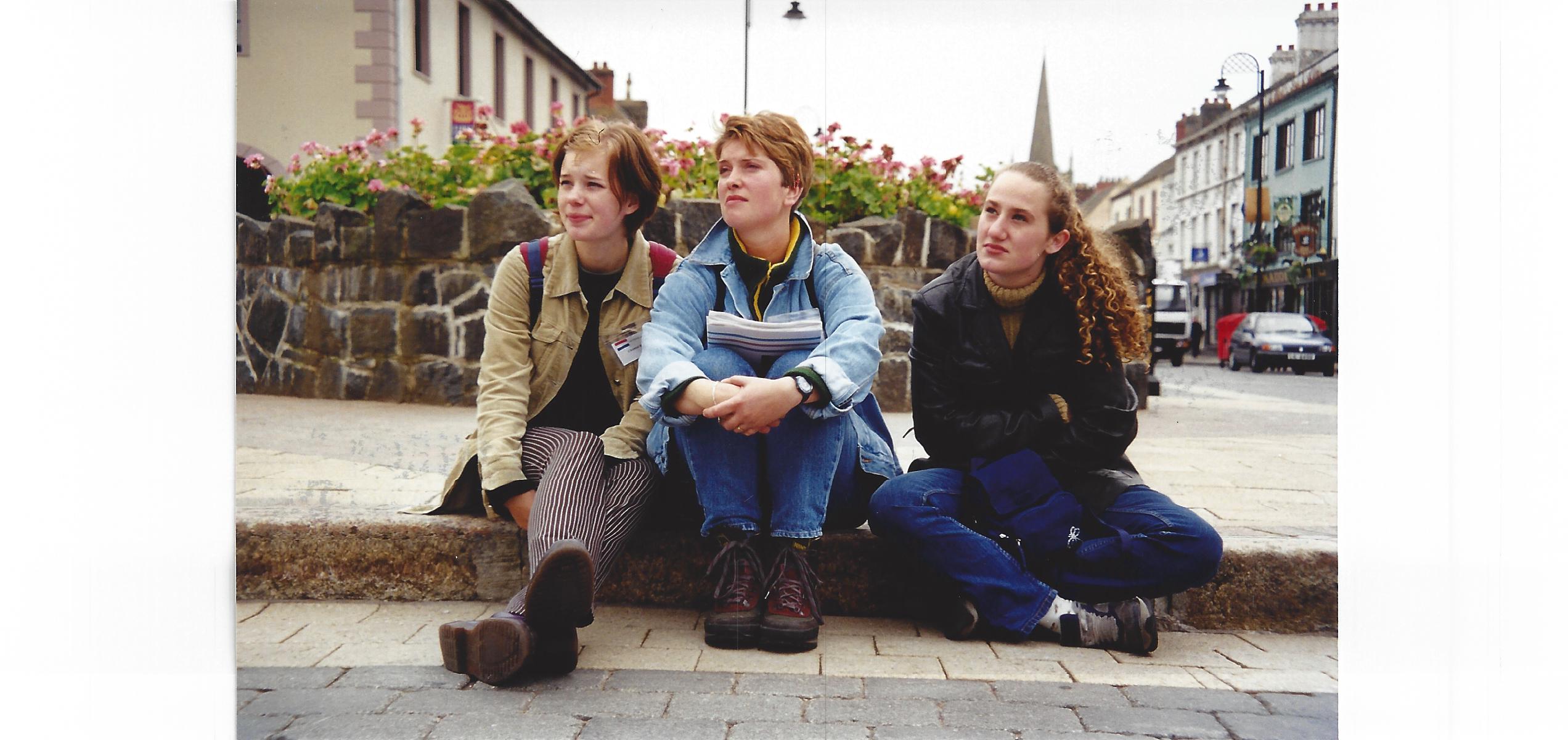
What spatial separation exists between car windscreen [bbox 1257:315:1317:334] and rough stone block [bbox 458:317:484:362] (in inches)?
115

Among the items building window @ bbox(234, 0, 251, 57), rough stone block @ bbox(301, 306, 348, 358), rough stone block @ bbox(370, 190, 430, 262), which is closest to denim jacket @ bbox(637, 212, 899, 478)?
building window @ bbox(234, 0, 251, 57)

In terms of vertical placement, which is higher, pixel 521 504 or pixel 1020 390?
pixel 1020 390

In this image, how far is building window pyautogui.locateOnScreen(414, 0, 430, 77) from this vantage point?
2383 mm

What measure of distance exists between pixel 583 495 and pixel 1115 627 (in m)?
1.14

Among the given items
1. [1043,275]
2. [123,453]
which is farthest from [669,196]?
[123,453]

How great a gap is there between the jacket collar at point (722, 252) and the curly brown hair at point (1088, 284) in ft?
1.48

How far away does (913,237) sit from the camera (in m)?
5.46

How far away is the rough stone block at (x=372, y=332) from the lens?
3.44 m

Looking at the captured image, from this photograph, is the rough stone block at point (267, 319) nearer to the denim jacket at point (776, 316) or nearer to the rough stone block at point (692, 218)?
the denim jacket at point (776, 316)

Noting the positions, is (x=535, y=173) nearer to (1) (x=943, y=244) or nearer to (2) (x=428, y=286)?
(2) (x=428, y=286)

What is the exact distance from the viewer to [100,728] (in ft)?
5.94

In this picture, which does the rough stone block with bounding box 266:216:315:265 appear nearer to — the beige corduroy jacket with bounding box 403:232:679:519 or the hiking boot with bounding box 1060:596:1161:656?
the beige corduroy jacket with bounding box 403:232:679:519

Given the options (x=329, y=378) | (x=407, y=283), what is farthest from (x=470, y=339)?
(x=329, y=378)
